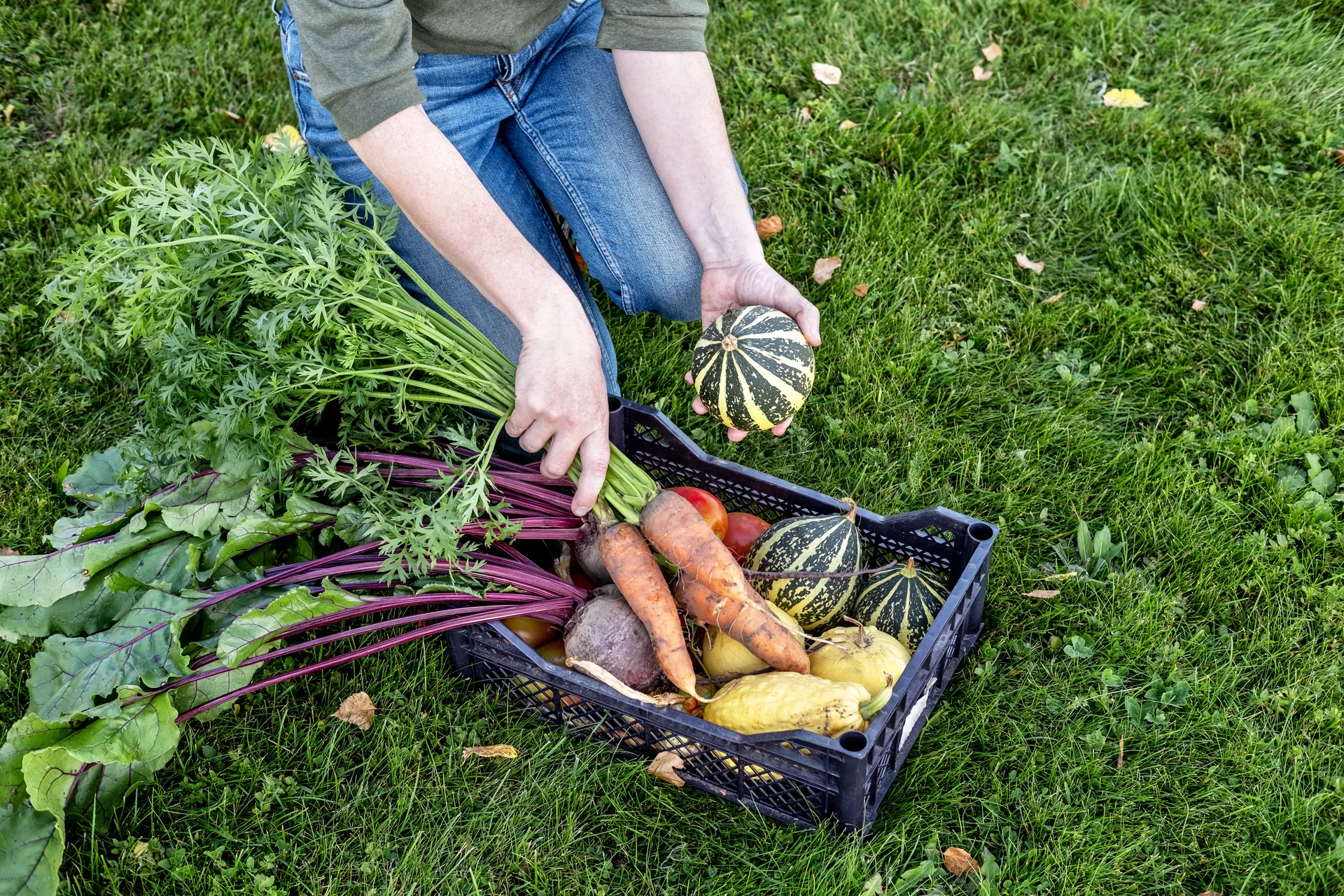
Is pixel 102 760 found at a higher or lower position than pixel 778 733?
higher

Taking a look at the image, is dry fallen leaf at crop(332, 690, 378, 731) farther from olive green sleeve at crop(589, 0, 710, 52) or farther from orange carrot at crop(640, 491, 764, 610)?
olive green sleeve at crop(589, 0, 710, 52)

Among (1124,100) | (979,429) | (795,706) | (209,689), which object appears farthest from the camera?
(1124,100)

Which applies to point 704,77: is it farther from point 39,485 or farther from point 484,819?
point 39,485

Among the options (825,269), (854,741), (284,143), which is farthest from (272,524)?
(825,269)

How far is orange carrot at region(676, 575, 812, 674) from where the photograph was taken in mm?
2336

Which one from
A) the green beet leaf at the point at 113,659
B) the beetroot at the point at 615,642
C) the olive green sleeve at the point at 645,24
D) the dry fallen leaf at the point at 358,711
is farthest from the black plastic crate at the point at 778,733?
the olive green sleeve at the point at 645,24

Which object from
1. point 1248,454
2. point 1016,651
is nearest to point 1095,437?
point 1248,454

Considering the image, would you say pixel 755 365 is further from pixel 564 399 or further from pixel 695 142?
pixel 695 142

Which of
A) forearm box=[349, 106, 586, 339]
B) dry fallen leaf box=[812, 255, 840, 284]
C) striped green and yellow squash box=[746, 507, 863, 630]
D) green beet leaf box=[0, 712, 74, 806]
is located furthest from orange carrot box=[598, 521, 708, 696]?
dry fallen leaf box=[812, 255, 840, 284]

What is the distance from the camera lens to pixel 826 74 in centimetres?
407

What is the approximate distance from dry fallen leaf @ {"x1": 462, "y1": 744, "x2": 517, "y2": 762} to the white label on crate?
905 millimetres

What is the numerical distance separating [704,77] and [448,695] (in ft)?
5.99

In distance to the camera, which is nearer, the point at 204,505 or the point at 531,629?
the point at 204,505

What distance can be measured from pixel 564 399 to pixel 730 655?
75cm
